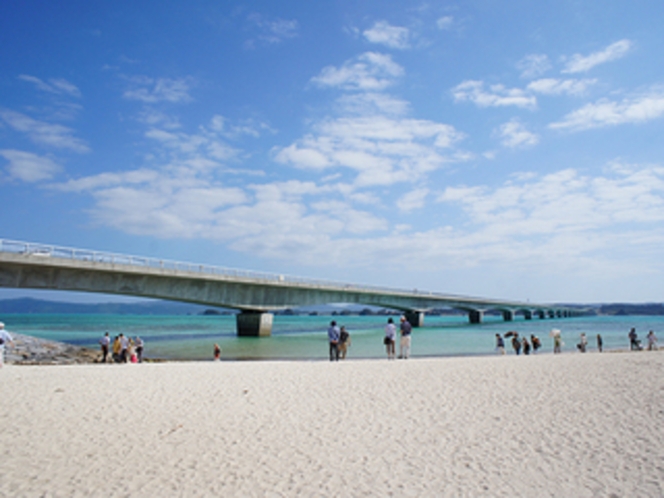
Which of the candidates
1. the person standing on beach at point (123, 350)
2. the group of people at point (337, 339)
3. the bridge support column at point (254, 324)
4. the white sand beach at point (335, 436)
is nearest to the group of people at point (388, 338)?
the group of people at point (337, 339)

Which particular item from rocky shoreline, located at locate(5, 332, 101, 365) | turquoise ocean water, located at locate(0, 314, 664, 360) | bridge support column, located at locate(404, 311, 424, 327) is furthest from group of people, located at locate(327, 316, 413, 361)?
bridge support column, located at locate(404, 311, 424, 327)

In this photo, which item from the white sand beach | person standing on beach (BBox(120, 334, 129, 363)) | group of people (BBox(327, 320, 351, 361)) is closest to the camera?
the white sand beach

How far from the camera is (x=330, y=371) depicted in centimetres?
1359

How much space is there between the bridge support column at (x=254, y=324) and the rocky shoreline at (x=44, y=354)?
1724cm

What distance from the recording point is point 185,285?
116 ft

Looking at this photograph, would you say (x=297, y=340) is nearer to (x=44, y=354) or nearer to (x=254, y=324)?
(x=254, y=324)

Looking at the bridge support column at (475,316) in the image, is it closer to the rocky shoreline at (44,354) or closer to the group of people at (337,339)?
the group of people at (337,339)

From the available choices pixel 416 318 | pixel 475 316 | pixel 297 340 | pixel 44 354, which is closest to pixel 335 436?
pixel 44 354

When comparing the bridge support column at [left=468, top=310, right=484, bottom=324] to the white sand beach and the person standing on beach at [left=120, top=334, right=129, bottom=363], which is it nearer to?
the person standing on beach at [left=120, top=334, right=129, bottom=363]

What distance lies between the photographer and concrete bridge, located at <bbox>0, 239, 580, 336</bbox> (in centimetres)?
2498

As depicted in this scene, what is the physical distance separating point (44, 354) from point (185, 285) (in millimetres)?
12171

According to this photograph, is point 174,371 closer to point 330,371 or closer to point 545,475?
point 330,371

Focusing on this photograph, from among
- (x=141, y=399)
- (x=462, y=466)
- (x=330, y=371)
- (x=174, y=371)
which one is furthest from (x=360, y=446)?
(x=174, y=371)

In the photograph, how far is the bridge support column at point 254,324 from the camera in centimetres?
4347
